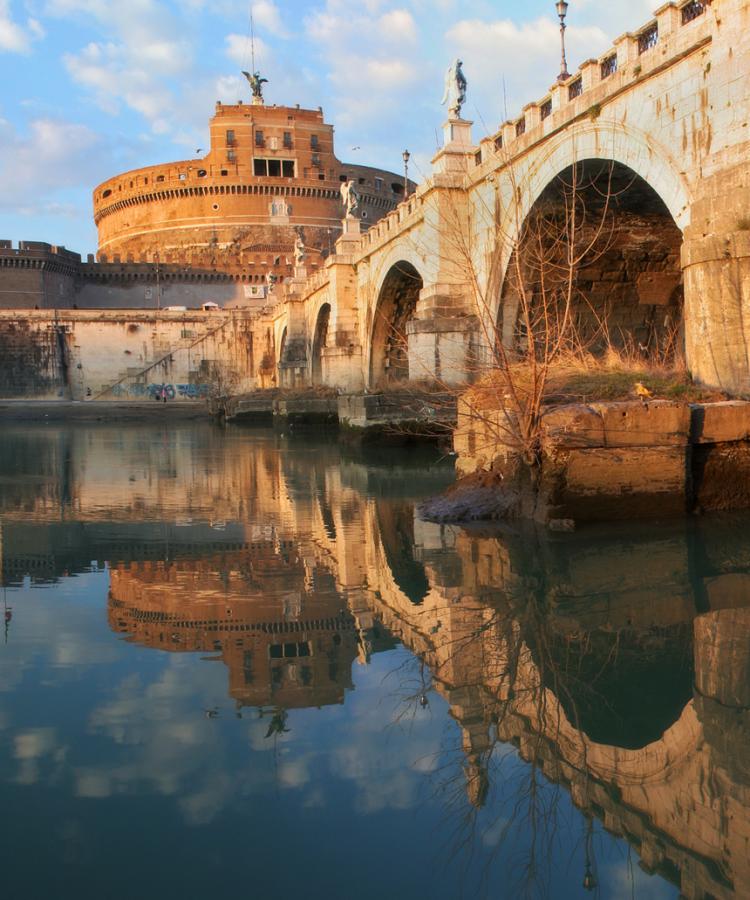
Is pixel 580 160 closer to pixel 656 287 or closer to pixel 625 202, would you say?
pixel 625 202

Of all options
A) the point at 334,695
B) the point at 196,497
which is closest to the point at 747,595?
the point at 334,695

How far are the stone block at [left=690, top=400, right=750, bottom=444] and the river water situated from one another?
74 cm

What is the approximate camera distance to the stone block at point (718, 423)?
24.7 ft

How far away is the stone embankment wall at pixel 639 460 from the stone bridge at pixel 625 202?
3.30 feet

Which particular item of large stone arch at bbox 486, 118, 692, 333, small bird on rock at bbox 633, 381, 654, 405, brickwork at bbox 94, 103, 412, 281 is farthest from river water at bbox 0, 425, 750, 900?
brickwork at bbox 94, 103, 412, 281

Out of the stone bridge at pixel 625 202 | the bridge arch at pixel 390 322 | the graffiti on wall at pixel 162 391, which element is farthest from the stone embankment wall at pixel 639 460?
the graffiti on wall at pixel 162 391

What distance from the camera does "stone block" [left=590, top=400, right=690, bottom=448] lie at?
7242 millimetres

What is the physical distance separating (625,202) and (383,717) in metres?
11.1

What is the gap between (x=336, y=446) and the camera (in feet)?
70.1

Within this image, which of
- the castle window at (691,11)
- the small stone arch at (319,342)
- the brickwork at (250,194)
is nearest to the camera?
the castle window at (691,11)

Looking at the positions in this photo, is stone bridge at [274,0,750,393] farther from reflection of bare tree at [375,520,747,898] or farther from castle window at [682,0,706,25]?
reflection of bare tree at [375,520,747,898]

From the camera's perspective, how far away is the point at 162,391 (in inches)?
1927

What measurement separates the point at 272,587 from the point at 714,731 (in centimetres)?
333

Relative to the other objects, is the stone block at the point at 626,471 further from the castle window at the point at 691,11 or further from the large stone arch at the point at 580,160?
the castle window at the point at 691,11
